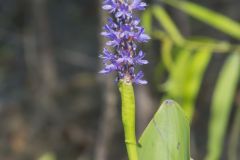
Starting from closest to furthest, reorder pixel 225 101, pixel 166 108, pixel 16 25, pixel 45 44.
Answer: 1. pixel 166 108
2. pixel 225 101
3. pixel 45 44
4. pixel 16 25

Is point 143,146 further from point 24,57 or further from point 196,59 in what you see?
point 24,57

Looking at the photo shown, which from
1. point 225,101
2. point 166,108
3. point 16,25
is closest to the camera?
point 166,108

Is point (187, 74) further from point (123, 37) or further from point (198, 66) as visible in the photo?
point (123, 37)

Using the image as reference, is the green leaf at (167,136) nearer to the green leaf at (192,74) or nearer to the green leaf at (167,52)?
the green leaf at (192,74)

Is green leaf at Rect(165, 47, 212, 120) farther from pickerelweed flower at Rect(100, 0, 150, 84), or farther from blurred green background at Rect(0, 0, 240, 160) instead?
blurred green background at Rect(0, 0, 240, 160)

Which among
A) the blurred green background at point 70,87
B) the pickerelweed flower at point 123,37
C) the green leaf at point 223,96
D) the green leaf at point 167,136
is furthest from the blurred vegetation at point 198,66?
the blurred green background at point 70,87

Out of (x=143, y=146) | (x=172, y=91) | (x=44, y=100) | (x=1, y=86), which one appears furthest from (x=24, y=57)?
(x=143, y=146)
